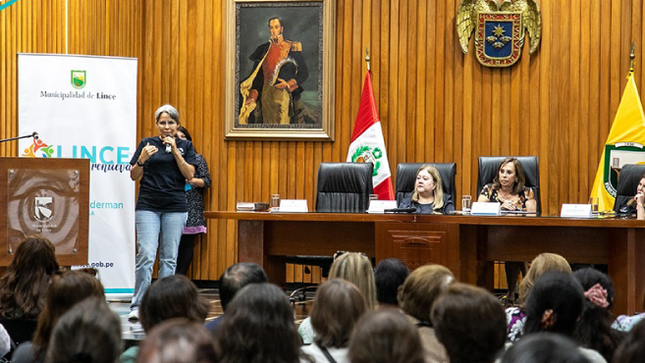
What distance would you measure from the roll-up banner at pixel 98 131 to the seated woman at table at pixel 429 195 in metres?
2.39

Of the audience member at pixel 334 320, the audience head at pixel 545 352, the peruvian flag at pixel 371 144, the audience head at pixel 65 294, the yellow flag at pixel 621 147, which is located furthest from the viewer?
the peruvian flag at pixel 371 144

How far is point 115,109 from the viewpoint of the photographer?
22.6 feet

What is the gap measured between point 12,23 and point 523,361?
243 inches

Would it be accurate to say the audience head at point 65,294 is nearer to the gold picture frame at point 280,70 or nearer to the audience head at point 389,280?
the audience head at point 389,280

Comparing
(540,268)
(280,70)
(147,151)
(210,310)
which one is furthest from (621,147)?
(540,268)

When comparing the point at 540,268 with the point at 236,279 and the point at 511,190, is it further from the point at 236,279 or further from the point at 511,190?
the point at 511,190

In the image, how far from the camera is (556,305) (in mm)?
2480

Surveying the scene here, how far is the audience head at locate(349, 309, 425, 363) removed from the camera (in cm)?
172

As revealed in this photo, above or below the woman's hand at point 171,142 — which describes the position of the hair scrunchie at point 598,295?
below

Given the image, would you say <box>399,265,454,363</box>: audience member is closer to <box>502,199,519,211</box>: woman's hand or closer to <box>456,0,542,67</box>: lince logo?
<box>502,199,519,211</box>: woman's hand

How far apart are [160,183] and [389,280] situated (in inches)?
110

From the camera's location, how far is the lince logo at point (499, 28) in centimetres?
779

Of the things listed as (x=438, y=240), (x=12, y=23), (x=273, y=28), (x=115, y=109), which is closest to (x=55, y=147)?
(x=115, y=109)

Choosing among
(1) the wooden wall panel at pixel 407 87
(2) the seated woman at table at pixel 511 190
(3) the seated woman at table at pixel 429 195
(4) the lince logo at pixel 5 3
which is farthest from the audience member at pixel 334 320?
(1) the wooden wall panel at pixel 407 87
